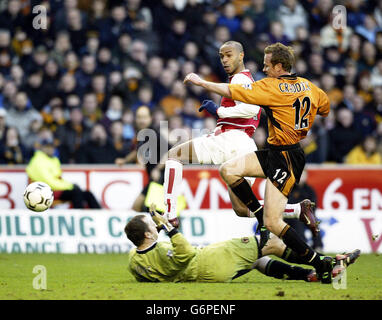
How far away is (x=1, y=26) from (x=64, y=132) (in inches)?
109

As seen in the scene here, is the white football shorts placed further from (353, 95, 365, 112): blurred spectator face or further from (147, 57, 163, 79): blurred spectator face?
(353, 95, 365, 112): blurred spectator face

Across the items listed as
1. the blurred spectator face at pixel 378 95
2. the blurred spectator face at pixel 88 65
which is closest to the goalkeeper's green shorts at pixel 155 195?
the blurred spectator face at pixel 88 65

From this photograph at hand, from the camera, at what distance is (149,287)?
26.0 feet

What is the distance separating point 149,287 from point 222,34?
28.0 ft

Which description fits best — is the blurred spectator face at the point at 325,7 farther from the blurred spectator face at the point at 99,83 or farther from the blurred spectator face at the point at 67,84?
the blurred spectator face at the point at 67,84

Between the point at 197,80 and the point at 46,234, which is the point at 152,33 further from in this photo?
the point at 197,80

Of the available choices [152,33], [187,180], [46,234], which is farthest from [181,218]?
[152,33]

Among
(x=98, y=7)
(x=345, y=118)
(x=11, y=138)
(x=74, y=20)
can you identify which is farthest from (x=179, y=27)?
(x=11, y=138)

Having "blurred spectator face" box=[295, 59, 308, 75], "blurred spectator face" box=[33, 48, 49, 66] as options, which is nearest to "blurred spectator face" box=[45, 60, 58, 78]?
"blurred spectator face" box=[33, 48, 49, 66]

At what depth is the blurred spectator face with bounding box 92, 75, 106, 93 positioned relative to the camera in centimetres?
1498

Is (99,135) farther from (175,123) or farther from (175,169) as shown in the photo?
(175,169)

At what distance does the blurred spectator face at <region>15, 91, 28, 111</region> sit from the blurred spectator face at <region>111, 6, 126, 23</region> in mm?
2463

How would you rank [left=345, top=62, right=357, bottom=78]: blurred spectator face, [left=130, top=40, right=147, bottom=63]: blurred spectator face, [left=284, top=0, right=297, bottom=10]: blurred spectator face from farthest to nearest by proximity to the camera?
[left=284, top=0, right=297, bottom=10]: blurred spectator face
[left=345, top=62, right=357, bottom=78]: blurred spectator face
[left=130, top=40, right=147, bottom=63]: blurred spectator face

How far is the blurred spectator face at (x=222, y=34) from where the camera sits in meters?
15.6
